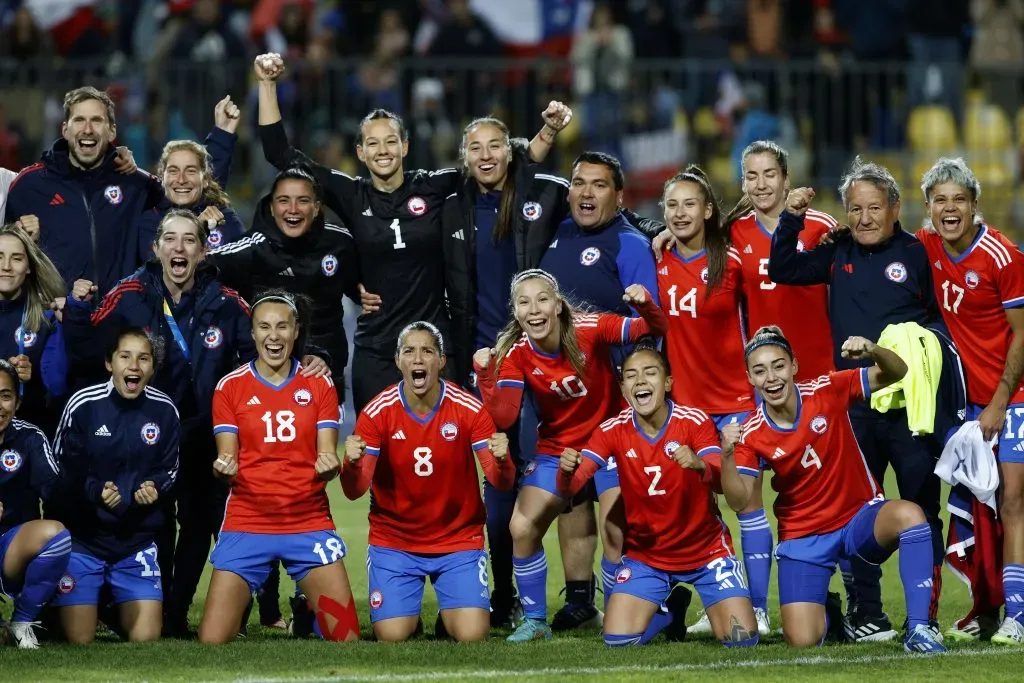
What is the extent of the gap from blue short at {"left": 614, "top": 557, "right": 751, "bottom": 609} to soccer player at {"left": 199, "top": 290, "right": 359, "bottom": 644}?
1.26 metres

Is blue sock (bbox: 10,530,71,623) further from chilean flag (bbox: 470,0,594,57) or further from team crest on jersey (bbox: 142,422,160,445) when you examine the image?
chilean flag (bbox: 470,0,594,57)

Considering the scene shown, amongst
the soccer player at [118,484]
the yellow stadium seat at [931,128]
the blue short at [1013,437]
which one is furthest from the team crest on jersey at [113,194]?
the yellow stadium seat at [931,128]

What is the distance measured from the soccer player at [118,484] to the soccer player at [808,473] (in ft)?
8.40

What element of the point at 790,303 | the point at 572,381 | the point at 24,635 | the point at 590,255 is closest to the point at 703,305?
the point at 790,303

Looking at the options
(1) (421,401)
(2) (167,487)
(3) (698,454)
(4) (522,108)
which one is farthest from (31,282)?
(4) (522,108)

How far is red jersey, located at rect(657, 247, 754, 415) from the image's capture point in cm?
789

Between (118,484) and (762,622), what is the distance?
9.72 ft

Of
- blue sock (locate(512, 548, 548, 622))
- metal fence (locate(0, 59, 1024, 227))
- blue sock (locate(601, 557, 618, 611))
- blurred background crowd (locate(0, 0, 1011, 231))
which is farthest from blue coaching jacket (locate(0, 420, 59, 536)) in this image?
metal fence (locate(0, 59, 1024, 227))

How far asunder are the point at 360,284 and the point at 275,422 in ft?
3.44

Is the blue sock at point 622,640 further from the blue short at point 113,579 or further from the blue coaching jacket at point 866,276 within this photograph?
the blue short at point 113,579

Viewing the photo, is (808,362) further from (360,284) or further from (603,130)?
(603,130)

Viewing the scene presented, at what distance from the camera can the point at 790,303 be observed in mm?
7996

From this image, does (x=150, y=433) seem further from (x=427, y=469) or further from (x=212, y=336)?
(x=427, y=469)


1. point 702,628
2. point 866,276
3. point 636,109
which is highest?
point 636,109
